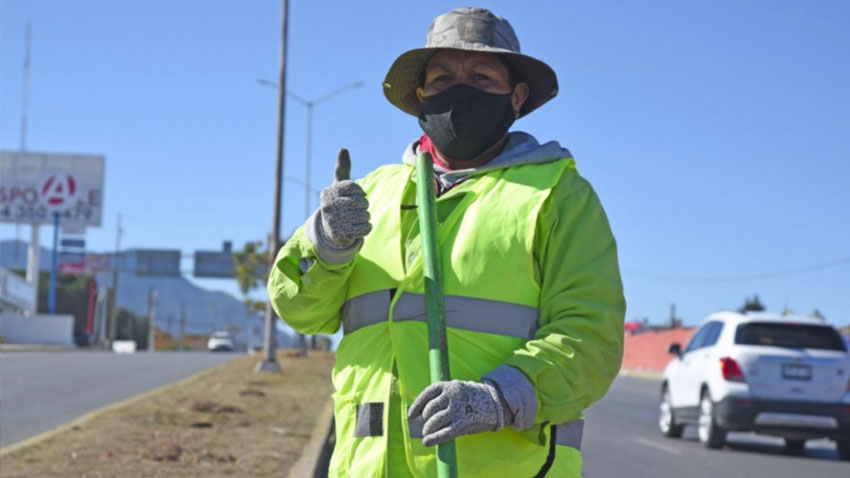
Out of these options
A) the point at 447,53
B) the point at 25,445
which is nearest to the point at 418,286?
the point at 447,53

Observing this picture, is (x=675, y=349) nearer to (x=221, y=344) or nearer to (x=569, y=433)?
(x=569, y=433)

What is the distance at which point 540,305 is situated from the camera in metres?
3.29

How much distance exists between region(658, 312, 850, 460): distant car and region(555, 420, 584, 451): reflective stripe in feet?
37.3

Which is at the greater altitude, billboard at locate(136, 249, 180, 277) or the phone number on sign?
the phone number on sign

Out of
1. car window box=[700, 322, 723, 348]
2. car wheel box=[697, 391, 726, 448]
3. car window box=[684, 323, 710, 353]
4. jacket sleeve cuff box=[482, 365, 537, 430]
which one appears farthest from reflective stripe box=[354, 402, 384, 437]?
car window box=[684, 323, 710, 353]

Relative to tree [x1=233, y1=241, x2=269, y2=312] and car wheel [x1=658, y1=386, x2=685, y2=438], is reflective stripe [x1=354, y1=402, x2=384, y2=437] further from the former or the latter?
tree [x1=233, y1=241, x2=269, y2=312]

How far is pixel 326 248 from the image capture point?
3262 mm

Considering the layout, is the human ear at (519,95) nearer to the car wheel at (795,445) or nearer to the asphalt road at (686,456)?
the asphalt road at (686,456)

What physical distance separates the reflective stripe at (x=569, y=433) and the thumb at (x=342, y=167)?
2.77 feet

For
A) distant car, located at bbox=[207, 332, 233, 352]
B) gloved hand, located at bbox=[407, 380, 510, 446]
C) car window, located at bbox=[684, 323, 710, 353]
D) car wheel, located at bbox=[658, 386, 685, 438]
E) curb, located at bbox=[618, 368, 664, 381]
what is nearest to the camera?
gloved hand, located at bbox=[407, 380, 510, 446]

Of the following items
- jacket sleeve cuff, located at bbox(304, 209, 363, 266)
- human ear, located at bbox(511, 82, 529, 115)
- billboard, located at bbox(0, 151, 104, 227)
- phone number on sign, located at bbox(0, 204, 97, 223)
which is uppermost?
billboard, located at bbox(0, 151, 104, 227)

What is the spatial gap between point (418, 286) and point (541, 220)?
0.36 meters

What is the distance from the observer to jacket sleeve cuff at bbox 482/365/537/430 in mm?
3020

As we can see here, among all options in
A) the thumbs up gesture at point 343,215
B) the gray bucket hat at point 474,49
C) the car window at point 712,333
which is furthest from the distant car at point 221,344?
the thumbs up gesture at point 343,215
